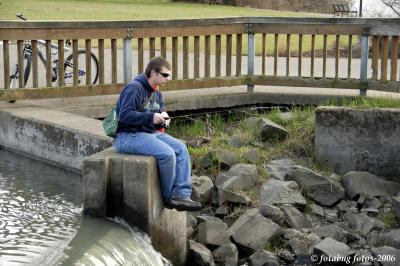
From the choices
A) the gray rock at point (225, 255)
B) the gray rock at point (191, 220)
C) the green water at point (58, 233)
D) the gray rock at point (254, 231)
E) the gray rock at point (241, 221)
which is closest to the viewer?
the green water at point (58, 233)

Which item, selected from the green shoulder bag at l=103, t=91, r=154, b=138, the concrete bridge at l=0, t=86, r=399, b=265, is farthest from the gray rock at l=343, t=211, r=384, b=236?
the green shoulder bag at l=103, t=91, r=154, b=138

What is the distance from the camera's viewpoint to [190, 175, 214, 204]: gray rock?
7.92 metres

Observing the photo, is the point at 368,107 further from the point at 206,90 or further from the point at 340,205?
the point at 206,90

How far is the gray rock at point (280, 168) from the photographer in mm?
8672

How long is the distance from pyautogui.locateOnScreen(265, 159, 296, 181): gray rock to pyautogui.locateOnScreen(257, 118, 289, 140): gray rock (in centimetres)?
63

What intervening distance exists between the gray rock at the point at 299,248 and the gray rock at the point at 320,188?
1.20 m

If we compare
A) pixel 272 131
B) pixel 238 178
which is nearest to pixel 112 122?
pixel 238 178

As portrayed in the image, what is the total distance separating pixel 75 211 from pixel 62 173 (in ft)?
5.26

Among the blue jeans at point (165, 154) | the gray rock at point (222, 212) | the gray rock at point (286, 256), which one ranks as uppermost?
the blue jeans at point (165, 154)

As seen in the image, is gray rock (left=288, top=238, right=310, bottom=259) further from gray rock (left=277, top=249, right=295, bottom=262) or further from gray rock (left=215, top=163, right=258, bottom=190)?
gray rock (left=215, top=163, right=258, bottom=190)

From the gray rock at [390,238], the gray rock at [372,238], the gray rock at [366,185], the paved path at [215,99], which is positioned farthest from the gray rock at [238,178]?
the paved path at [215,99]

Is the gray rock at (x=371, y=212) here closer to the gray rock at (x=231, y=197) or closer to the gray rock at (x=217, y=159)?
the gray rock at (x=231, y=197)

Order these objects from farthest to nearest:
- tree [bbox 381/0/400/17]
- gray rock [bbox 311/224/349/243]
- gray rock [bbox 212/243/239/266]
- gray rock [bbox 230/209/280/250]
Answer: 1. tree [bbox 381/0/400/17]
2. gray rock [bbox 311/224/349/243]
3. gray rock [bbox 230/209/280/250]
4. gray rock [bbox 212/243/239/266]

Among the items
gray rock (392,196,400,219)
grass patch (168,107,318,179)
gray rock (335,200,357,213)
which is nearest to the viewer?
gray rock (392,196,400,219)
